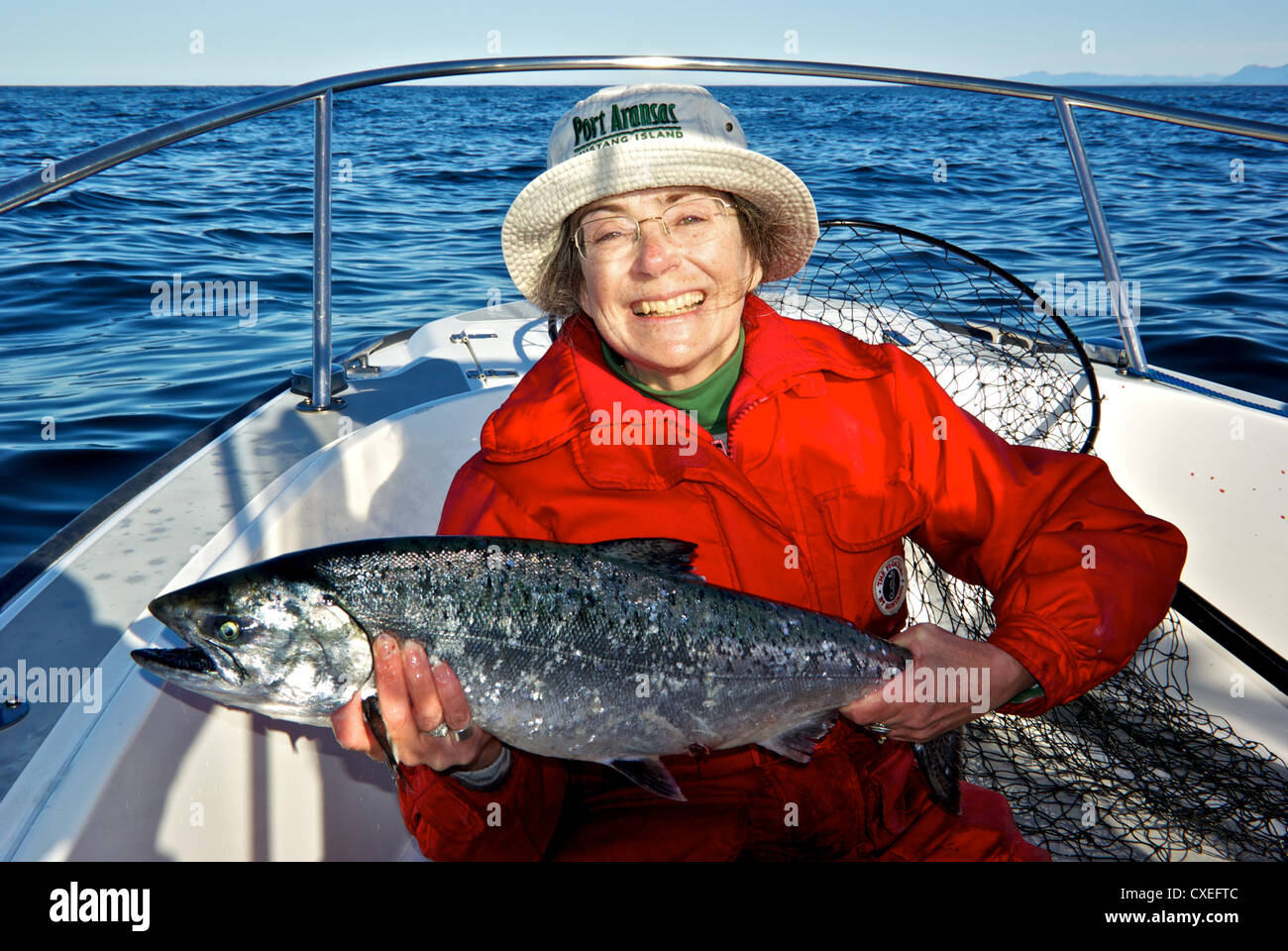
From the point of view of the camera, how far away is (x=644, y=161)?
8.18 ft

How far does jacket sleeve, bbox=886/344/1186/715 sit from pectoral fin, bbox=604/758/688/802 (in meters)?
0.90

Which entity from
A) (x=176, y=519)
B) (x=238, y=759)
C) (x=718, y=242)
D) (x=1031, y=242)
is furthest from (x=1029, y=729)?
(x=1031, y=242)

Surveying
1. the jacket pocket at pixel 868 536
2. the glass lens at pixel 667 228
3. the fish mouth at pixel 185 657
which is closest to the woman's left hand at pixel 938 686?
the jacket pocket at pixel 868 536

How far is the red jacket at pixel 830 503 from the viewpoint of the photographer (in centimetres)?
234

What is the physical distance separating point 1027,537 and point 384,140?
36255mm

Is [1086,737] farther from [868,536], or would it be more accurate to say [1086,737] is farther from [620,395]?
[620,395]

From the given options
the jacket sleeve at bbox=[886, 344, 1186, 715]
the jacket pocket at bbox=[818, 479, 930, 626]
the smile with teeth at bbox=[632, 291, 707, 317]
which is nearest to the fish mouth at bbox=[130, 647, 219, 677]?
the smile with teeth at bbox=[632, 291, 707, 317]

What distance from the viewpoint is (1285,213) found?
16453 millimetres

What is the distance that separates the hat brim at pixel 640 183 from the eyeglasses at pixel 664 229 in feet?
Answer: 0.22

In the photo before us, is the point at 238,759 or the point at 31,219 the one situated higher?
the point at 31,219

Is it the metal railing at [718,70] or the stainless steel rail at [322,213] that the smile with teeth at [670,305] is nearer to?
the metal railing at [718,70]

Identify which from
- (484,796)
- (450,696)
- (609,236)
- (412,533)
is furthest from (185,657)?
(412,533)
